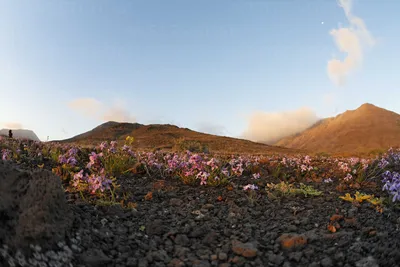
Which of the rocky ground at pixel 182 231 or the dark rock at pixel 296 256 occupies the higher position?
the rocky ground at pixel 182 231

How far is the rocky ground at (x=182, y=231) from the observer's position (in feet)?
11.5

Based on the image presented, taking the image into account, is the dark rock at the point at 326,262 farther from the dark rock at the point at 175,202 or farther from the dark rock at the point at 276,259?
the dark rock at the point at 175,202

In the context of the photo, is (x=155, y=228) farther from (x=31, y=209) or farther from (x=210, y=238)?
(x=31, y=209)

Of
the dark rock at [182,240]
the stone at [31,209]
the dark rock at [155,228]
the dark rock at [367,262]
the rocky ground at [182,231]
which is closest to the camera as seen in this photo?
the stone at [31,209]

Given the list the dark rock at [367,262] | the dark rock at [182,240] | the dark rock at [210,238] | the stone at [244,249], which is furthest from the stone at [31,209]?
the dark rock at [367,262]

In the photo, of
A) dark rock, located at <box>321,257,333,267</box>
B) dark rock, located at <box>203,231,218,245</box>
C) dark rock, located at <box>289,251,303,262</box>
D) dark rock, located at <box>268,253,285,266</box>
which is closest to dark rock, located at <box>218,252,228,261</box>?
dark rock, located at <box>203,231,218,245</box>

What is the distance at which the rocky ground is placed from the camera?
3520 millimetres

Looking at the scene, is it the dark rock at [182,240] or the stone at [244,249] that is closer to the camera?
the stone at [244,249]

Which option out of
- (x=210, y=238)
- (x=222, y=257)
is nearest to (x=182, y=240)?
(x=210, y=238)

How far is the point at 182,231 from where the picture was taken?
15.1ft

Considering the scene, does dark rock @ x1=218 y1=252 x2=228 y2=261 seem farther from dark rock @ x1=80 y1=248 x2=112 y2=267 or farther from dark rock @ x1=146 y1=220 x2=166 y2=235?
dark rock @ x1=80 y1=248 x2=112 y2=267

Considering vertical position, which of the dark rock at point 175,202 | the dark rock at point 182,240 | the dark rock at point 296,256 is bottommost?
the dark rock at point 296,256

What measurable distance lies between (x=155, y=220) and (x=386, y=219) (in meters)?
3.17

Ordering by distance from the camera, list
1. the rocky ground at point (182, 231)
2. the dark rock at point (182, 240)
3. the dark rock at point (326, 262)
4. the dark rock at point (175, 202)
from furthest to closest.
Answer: the dark rock at point (175, 202) < the dark rock at point (182, 240) < the dark rock at point (326, 262) < the rocky ground at point (182, 231)
